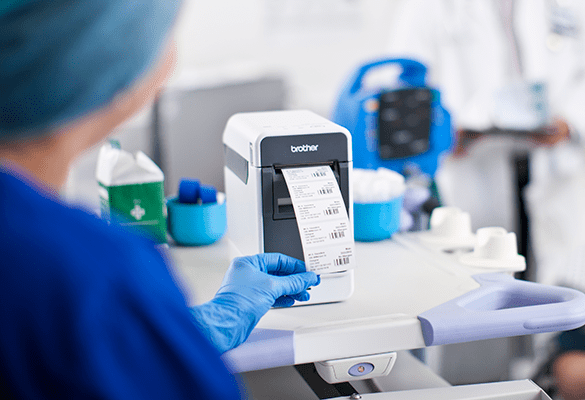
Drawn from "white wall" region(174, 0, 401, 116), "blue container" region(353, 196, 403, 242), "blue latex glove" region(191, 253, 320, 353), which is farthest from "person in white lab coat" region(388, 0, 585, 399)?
"blue latex glove" region(191, 253, 320, 353)

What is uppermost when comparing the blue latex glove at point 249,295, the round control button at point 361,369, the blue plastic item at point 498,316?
the blue latex glove at point 249,295

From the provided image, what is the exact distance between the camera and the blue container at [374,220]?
1304 mm

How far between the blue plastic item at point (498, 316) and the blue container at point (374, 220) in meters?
0.31

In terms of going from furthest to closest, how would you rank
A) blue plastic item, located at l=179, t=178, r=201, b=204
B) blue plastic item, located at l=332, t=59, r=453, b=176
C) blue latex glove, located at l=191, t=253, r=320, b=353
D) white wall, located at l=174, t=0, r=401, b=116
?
white wall, located at l=174, t=0, r=401, b=116 → blue plastic item, located at l=332, t=59, r=453, b=176 → blue plastic item, located at l=179, t=178, r=201, b=204 → blue latex glove, located at l=191, t=253, r=320, b=353

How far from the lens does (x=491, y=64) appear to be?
8.70 feet

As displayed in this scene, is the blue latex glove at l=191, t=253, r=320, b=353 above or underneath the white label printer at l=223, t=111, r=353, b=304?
underneath

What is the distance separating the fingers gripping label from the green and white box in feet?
1.23

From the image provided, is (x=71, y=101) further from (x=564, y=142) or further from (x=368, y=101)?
(x=564, y=142)

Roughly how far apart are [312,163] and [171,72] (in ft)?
1.59

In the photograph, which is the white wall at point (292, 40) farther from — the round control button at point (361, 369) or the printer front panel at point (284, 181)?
the round control button at point (361, 369)

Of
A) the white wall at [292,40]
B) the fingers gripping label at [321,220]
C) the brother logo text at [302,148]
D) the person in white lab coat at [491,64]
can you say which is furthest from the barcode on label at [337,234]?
the white wall at [292,40]

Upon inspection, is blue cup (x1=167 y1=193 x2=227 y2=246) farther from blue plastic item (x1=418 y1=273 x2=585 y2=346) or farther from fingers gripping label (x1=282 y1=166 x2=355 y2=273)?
blue plastic item (x1=418 y1=273 x2=585 y2=346)

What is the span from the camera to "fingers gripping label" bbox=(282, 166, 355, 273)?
0.97m

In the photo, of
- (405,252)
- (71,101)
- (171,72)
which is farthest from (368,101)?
(71,101)
